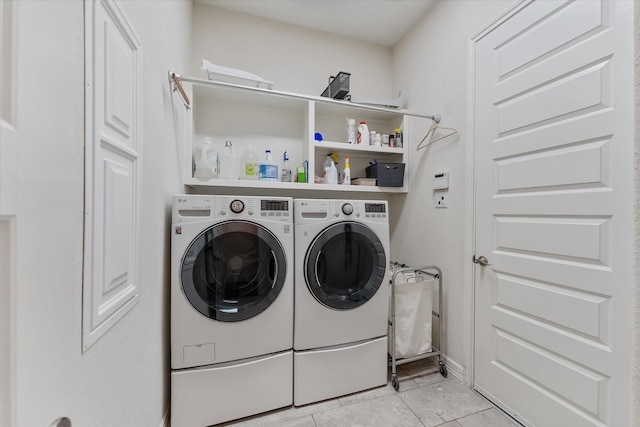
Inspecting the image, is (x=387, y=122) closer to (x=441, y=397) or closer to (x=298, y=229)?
(x=298, y=229)

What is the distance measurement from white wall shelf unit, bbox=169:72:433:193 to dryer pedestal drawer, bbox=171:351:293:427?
44.3 inches

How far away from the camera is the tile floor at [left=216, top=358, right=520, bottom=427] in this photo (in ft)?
4.64

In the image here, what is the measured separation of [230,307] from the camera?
1.41 m

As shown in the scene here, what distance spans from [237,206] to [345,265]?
2.45 feet

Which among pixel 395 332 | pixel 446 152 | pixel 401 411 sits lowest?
pixel 401 411

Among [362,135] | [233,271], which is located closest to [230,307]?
[233,271]

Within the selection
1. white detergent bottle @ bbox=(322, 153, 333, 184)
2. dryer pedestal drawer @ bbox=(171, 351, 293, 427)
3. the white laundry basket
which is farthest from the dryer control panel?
the white laundry basket

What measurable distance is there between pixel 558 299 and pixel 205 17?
294 cm

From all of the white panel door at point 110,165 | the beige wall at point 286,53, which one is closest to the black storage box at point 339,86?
the beige wall at point 286,53

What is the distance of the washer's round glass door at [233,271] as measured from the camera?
4.46ft

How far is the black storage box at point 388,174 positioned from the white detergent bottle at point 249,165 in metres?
0.97

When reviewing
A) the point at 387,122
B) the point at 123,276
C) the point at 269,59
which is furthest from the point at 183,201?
the point at 387,122

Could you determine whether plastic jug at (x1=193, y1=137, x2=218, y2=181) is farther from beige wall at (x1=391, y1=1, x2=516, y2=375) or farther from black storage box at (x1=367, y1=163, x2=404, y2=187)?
beige wall at (x1=391, y1=1, x2=516, y2=375)

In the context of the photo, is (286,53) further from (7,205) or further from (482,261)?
(7,205)
